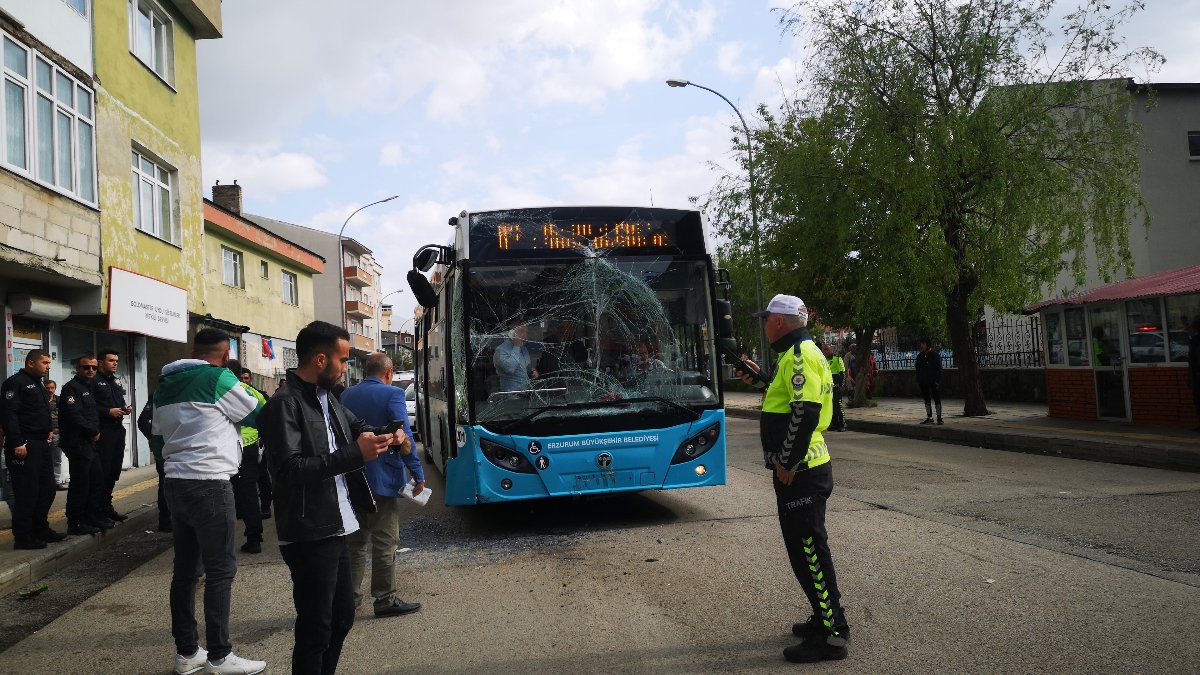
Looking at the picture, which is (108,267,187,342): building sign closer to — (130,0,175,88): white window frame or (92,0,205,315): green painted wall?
(92,0,205,315): green painted wall

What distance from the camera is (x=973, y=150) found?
17.1 m

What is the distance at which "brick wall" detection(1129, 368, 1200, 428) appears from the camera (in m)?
14.9

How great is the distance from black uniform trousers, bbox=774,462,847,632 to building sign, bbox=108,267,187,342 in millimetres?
12449

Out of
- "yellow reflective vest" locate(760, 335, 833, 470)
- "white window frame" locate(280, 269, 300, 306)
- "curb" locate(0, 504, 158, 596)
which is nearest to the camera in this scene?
"yellow reflective vest" locate(760, 335, 833, 470)

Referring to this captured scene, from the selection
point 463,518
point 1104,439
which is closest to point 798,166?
point 1104,439

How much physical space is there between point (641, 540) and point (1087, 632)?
390cm

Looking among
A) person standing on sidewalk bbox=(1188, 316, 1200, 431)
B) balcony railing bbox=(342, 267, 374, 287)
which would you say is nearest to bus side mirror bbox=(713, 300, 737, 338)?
person standing on sidewalk bbox=(1188, 316, 1200, 431)

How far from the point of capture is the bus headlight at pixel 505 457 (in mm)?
8117

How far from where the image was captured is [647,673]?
14.4 ft

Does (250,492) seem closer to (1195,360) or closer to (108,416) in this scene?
(108,416)

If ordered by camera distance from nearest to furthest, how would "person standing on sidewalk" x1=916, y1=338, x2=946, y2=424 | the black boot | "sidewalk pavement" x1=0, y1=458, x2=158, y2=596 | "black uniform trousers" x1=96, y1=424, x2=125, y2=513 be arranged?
the black boot, "sidewalk pavement" x1=0, y1=458, x2=158, y2=596, "black uniform trousers" x1=96, y1=424, x2=125, y2=513, "person standing on sidewalk" x1=916, y1=338, x2=946, y2=424

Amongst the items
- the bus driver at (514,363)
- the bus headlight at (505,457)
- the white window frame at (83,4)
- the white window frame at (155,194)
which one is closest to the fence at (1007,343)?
the bus driver at (514,363)

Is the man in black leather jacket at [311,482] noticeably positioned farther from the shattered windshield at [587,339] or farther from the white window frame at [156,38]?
the white window frame at [156,38]

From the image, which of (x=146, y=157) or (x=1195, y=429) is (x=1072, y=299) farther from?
(x=146, y=157)
